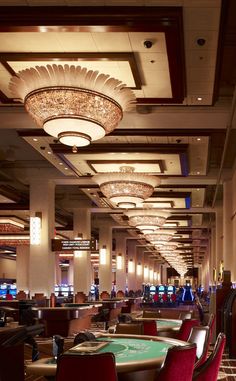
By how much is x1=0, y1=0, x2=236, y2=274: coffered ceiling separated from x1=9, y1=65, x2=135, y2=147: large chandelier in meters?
0.29

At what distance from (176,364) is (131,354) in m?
0.82

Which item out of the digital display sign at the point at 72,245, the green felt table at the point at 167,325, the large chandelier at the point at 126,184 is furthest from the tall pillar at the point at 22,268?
the green felt table at the point at 167,325

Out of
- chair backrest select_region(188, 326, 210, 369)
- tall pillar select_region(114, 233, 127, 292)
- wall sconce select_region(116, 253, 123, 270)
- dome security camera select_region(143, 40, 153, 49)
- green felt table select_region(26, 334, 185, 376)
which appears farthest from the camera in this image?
tall pillar select_region(114, 233, 127, 292)

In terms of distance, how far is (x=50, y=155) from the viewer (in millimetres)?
12172

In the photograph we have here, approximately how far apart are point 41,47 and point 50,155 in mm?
5723

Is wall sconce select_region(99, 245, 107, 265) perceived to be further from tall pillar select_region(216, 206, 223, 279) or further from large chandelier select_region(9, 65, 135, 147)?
large chandelier select_region(9, 65, 135, 147)

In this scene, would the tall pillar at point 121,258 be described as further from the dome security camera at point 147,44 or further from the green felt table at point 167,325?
the dome security camera at point 147,44

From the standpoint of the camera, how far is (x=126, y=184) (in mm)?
11703

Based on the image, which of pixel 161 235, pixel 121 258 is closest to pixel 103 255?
pixel 161 235

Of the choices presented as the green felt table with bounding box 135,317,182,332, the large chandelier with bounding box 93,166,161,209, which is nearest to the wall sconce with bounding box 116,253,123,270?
the large chandelier with bounding box 93,166,161,209

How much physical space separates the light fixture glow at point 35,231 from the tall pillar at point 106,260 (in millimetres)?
10814

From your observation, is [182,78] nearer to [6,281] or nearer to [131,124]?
[131,124]

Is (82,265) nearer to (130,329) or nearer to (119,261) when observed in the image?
(119,261)

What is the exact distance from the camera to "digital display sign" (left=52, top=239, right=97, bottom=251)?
15.6 metres
